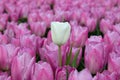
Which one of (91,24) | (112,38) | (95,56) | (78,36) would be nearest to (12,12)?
(91,24)

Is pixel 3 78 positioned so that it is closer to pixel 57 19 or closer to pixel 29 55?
pixel 29 55

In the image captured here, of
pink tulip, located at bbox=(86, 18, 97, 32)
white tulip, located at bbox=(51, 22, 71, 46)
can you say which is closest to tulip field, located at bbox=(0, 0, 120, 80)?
white tulip, located at bbox=(51, 22, 71, 46)

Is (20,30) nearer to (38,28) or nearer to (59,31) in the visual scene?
(38,28)

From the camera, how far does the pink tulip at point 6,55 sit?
130 centimetres

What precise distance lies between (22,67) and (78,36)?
549 millimetres

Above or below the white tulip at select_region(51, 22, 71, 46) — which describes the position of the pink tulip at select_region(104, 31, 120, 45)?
below

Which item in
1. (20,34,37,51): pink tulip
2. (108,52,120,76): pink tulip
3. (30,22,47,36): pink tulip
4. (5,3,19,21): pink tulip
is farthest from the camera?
(5,3,19,21): pink tulip

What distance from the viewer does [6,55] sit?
1.30 m

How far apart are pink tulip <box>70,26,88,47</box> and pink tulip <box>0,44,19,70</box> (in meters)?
0.41

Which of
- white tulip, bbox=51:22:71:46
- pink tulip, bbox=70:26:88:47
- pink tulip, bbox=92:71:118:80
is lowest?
pink tulip, bbox=92:71:118:80

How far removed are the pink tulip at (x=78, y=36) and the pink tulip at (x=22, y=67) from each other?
470 mm

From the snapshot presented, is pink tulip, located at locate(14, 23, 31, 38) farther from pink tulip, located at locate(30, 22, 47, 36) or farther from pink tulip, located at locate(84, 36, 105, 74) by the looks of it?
pink tulip, located at locate(84, 36, 105, 74)

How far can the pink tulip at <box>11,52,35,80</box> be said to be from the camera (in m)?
1.17

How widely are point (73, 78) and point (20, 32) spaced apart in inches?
32.1
